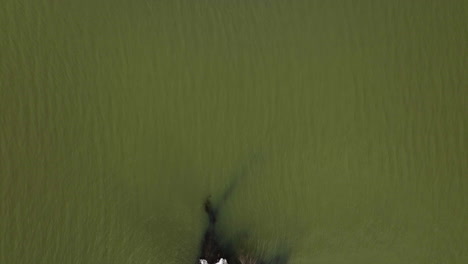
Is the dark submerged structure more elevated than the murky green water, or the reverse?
the murky green water

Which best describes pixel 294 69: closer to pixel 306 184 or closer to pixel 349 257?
pixel 306 184

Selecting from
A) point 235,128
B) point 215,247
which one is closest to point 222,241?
point 215,247

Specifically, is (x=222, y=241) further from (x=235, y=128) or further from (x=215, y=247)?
(x=235, y=128)

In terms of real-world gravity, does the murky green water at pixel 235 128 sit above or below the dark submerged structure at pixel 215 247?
above

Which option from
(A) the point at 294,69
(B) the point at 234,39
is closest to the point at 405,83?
(A) the point at 294,69
